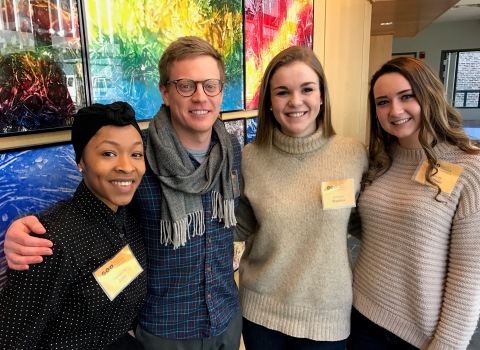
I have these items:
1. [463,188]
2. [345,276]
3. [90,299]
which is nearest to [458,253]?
[463,188]

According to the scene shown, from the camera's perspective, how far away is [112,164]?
110cm

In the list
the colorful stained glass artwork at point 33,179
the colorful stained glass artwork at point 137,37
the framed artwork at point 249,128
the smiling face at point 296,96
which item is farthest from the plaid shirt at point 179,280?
the framed artwork at point 249,128

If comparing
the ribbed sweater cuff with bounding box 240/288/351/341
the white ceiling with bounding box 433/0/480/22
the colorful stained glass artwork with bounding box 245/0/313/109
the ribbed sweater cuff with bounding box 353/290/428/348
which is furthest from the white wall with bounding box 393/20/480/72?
the ribbed sweater cuff with bounding box 240/288/351/341

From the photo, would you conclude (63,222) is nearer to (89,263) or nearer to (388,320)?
(89,263)

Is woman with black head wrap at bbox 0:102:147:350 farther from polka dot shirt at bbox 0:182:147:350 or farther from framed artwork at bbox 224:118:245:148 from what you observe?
framed artwork at bbox 224:118:245:148

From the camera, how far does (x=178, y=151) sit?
1.32 metres

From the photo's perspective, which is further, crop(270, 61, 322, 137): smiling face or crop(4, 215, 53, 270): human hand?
crop(270, 61, 322, 137): smiling face

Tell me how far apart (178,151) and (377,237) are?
848mm

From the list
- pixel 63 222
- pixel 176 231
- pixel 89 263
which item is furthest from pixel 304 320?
pixel 63 222

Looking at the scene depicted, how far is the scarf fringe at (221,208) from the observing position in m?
1.41

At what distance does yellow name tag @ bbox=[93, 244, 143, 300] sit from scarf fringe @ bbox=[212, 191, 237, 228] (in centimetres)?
34

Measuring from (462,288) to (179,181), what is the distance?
104 centimetres

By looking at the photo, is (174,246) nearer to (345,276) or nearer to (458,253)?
(345,276)

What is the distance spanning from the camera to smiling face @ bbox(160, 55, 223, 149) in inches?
51.4
